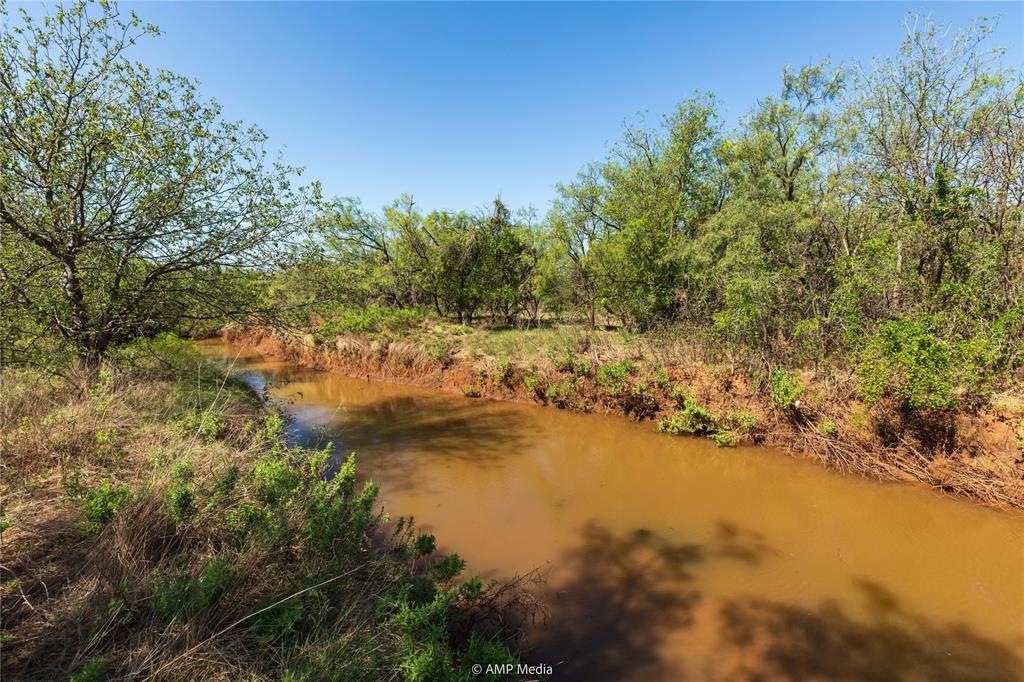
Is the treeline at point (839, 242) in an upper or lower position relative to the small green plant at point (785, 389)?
upper

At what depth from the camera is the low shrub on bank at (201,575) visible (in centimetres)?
260

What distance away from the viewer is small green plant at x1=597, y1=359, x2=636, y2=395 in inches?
436

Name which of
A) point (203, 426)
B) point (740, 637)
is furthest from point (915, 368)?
point (203, 426)

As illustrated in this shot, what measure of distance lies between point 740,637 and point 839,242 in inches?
394

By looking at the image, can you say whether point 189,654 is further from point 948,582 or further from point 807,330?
point 807,330

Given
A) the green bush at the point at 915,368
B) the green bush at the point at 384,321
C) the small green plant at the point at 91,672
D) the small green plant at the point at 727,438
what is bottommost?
the small green plant at the point at 727,438

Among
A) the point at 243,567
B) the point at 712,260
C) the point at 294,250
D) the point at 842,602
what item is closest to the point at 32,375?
the point at 294,250

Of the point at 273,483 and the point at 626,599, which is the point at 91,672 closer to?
the point at 273,483

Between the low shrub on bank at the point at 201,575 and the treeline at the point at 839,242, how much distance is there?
16.0 ft

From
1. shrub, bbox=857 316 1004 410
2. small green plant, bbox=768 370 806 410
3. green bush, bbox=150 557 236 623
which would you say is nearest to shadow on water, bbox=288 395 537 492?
green bush, bbox=150 557 236 623

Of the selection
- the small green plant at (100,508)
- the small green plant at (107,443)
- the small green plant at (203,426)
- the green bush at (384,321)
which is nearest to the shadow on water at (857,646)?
the small green plant at (100,508)

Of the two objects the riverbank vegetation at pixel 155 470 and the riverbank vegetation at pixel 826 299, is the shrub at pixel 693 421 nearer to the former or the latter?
the riverbank vegetation at pixel 826 299

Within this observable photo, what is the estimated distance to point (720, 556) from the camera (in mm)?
5590

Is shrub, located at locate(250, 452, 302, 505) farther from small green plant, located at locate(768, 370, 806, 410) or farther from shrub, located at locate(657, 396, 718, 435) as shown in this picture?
Result: small green plant, located at locate(768, 370, 806, 410)
